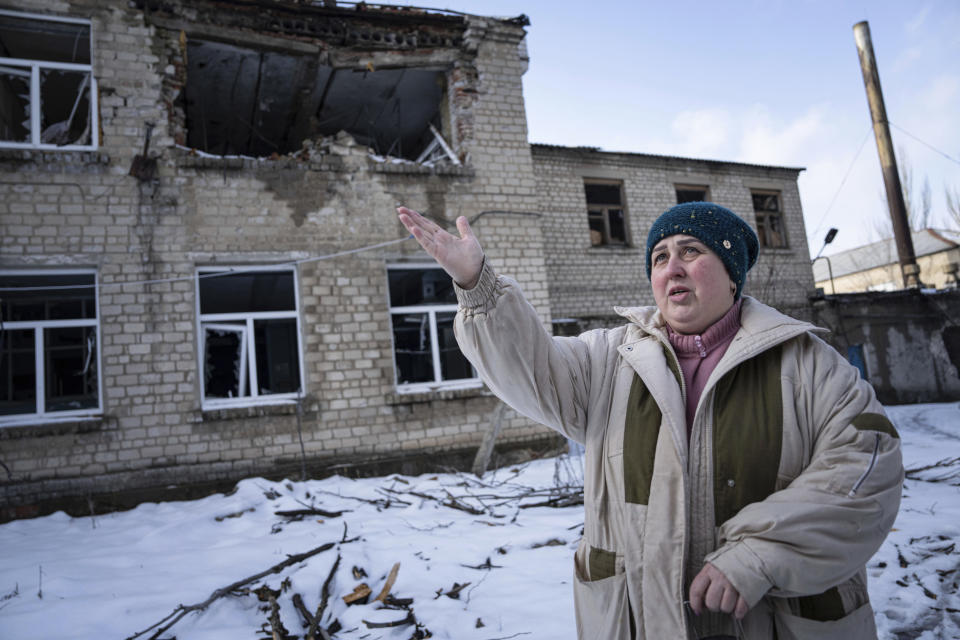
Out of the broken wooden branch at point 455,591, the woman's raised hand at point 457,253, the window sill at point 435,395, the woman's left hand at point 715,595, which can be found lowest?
the broken wooden branch at point 455,591

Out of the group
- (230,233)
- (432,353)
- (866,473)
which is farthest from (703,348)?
(230,233)

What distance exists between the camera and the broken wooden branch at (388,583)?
3.38 meters

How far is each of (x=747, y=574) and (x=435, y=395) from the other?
21.1 feet

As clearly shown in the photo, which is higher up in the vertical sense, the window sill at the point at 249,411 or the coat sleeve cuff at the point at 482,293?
the coat sleeve cuff at the point at 482,293

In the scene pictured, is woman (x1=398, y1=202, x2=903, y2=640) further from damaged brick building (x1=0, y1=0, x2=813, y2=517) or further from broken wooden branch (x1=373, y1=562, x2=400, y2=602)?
damaged brick building (x1=0, y1=0, x2=813, y2=517)

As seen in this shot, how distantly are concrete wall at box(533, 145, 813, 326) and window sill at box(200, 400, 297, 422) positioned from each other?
21.4 ft

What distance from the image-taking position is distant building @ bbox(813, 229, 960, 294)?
2562cm

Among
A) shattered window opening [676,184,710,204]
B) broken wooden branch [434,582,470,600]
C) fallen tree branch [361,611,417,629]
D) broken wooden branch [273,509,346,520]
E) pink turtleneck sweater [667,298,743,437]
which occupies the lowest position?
fallen tree branch [361,611,417,629]

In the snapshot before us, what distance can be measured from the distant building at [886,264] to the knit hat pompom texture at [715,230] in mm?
24231

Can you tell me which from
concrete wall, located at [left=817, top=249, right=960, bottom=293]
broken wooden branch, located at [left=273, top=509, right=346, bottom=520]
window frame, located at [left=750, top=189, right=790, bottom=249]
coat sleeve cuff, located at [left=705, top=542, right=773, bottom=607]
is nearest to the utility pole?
window frame, located at [left=750, top=189, right=790, bottom=249]

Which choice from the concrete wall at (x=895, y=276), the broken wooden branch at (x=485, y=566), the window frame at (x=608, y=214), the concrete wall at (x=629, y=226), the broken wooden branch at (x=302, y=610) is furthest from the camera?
the concrete wall at (x=895, y=276)

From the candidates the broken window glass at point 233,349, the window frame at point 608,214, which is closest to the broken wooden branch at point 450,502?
the broken window glass at point 233,349

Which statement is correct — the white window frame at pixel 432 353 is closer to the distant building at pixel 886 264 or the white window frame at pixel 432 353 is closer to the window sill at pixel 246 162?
the window sill at pixel 246 162

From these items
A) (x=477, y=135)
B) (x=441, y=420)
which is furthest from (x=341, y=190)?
(x=441, y=420)
